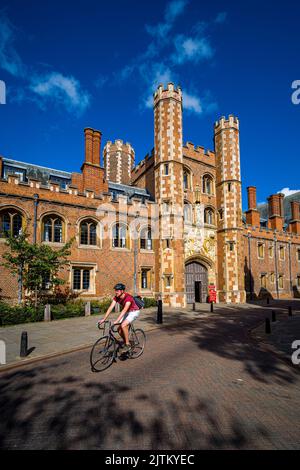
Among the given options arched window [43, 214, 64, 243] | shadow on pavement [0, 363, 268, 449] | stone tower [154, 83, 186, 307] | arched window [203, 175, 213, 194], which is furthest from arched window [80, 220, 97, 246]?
shadow on pavement [0, 363, 268, 449]

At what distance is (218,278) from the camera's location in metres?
25.8

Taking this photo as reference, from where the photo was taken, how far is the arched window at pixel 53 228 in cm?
1827

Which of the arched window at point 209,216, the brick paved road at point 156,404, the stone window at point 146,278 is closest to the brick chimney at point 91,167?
the stone window at point 146,278

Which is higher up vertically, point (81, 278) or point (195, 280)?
point (81, 278)

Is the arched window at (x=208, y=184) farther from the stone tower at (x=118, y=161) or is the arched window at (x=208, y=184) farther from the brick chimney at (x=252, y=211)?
the stone tower at (x=118, y=161)

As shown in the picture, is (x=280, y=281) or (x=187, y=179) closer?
(x=187, y=179)

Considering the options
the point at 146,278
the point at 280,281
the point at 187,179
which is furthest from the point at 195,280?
the point at 280,281

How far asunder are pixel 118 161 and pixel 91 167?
14.8 m

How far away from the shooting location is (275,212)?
35.2 metres

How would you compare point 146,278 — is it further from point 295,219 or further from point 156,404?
point 295,219

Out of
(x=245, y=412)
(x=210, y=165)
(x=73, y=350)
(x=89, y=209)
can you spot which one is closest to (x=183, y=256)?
(x=89, y=209)

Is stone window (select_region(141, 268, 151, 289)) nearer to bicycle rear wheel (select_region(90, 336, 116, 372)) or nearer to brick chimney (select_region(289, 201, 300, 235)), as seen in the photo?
bicycle rear wheel (select_region(90, 336, 116, 372))

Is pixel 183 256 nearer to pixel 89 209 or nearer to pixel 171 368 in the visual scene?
pixel 89 209

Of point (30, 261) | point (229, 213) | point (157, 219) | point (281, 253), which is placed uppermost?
point (229, 213)
